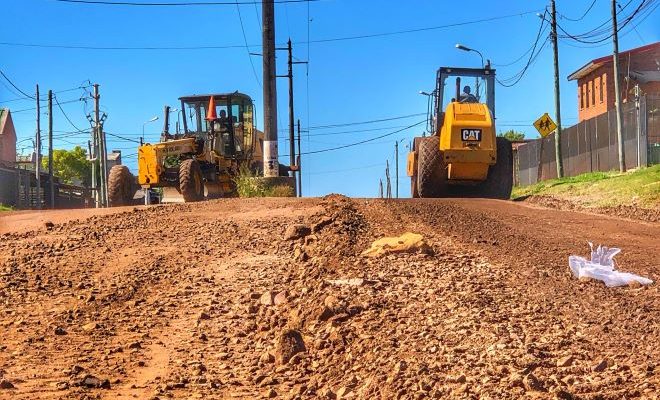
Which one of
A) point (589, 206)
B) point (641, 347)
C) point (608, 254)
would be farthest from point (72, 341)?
point (589, 206)

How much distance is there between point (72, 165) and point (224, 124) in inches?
2454

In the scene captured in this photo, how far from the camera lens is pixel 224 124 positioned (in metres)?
24.1

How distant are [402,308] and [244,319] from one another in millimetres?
1564

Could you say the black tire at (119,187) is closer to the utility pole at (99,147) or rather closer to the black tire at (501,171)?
the black tire at (501,171)

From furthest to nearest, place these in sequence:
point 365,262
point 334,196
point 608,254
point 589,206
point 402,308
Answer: point 589,206
point 334,196
point 365,262
point 608,254
point 402,308

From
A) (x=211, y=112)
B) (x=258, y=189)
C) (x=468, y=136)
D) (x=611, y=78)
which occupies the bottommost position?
(x=258, y=189)

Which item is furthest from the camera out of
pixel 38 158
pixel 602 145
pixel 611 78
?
pixel 611 78

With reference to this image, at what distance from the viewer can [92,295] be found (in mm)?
8047

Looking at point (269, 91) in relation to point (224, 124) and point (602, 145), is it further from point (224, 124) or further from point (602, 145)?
point (602, 145)

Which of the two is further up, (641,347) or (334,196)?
(334,196)

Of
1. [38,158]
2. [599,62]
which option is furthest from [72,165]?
[599,62]

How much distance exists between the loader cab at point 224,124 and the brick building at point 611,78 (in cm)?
2452

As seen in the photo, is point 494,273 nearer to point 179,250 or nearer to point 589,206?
point 179,250

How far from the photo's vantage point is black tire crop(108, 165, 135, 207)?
74.2 ft
